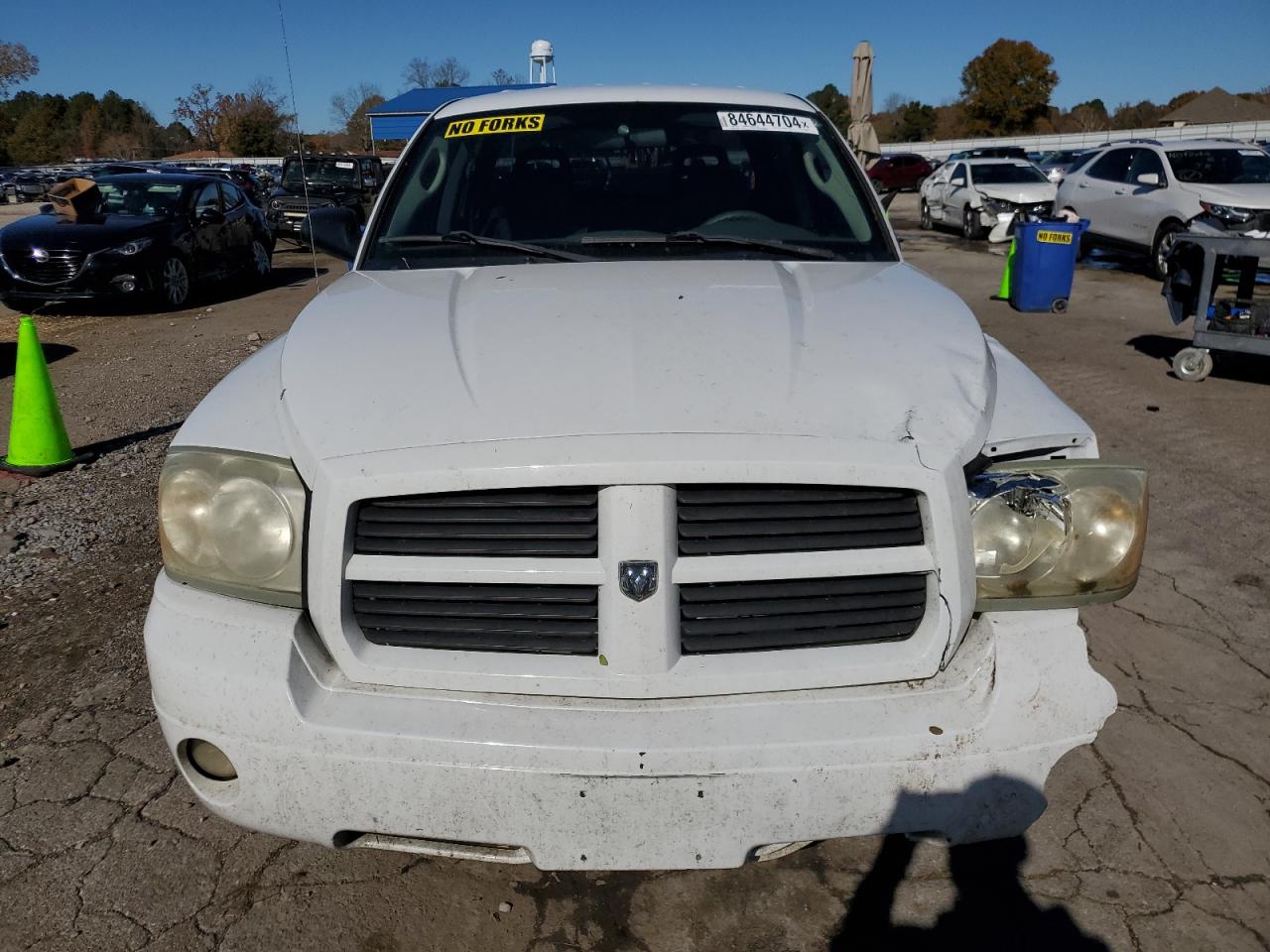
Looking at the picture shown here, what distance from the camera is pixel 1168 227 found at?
506 inches

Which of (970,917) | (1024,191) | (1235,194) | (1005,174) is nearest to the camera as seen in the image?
(970,917)

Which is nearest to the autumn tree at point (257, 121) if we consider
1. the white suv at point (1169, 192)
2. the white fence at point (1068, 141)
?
the white suv at point (1169, 192)

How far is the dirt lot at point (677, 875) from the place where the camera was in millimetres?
2139

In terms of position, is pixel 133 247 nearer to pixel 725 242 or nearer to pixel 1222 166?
pixel 725 242

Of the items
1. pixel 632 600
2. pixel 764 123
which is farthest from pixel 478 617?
pixel 764 123

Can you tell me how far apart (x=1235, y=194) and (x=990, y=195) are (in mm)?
6253

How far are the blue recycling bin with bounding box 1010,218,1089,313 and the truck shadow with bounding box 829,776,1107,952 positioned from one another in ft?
31.0

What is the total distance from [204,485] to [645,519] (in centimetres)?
96

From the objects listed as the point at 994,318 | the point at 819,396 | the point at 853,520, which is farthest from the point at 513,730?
the point at 994,318

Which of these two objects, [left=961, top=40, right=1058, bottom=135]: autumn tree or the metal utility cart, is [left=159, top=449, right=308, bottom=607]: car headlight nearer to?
the metal utility cart

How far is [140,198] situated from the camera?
12.0 meters

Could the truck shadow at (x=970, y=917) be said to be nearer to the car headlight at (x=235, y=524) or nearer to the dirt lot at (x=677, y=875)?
the dirt lot at (x=677, y=875)

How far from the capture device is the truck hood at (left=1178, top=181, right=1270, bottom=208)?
39.0ft

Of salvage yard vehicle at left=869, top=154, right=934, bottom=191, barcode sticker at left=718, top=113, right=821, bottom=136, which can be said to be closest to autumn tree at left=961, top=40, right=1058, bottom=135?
salvage yard vehicle at left=869, top=154, right=934, bottom=191
